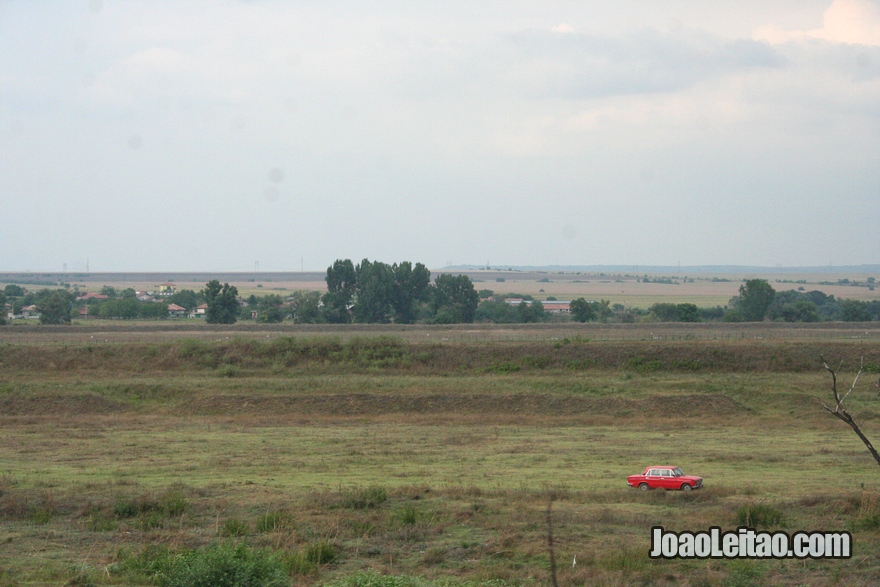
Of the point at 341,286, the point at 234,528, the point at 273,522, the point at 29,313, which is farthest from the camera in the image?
the point at 29,313

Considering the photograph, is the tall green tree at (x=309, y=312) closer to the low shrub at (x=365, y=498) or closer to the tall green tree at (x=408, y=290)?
the tall green tree at (x=408, y=290)

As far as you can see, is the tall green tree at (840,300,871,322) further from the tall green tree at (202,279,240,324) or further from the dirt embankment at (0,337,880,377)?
the tall green tree at (202,279,240,324)

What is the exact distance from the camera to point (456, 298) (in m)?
104

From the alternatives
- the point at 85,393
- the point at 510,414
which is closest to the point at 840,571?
the point at 510,414

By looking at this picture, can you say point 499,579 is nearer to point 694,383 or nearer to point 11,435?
point 11,435

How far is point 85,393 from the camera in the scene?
156ft

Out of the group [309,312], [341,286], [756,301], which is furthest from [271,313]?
[756,301]

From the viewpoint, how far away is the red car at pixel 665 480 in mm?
22031

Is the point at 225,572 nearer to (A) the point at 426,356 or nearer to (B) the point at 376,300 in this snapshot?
(A) the point at 426,356

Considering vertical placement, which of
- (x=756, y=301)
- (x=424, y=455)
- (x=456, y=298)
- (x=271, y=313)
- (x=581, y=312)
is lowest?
(x=424, y=455)

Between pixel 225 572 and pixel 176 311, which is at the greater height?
pixel 176 311

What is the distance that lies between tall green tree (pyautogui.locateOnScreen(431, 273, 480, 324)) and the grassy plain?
40.5 meters

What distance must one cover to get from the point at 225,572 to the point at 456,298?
301 feet

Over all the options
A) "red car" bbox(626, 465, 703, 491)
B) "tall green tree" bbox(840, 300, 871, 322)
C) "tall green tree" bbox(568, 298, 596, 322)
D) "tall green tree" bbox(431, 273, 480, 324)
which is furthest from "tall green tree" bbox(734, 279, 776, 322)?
"red car" bbox(626, 465, 703, 491)
